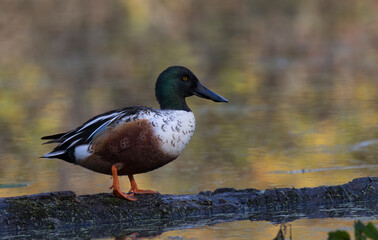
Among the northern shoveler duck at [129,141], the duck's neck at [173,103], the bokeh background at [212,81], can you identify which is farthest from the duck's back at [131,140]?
the bokeh background at [212,81]

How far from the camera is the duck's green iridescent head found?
6109 millimetres

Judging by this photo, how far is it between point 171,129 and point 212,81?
344 inches

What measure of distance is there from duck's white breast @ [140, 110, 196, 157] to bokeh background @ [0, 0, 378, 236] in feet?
4.38

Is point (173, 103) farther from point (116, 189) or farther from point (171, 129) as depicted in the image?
point (116, 189)

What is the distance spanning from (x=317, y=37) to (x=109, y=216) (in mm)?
14713

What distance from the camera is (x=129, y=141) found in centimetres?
569

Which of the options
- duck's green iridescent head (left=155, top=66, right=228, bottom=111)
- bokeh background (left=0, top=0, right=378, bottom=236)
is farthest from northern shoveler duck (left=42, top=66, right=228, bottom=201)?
bokeh background (left=0, top=0, right=378, bottom=236)

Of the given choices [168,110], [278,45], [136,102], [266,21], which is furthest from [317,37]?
[168,110]

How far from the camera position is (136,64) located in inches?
681

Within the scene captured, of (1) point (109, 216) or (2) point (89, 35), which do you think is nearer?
(1) point (109, 216)

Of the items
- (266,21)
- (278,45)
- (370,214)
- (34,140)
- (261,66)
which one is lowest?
(370,214)

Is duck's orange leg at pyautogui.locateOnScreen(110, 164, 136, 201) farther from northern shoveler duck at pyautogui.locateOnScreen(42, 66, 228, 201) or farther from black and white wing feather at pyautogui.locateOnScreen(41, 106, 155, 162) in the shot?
black and white wing feather at pyautogui.locateOnScreen(41, 106, 155, 162)

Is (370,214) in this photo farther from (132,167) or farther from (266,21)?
(266,21)

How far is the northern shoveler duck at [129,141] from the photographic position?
567cm
